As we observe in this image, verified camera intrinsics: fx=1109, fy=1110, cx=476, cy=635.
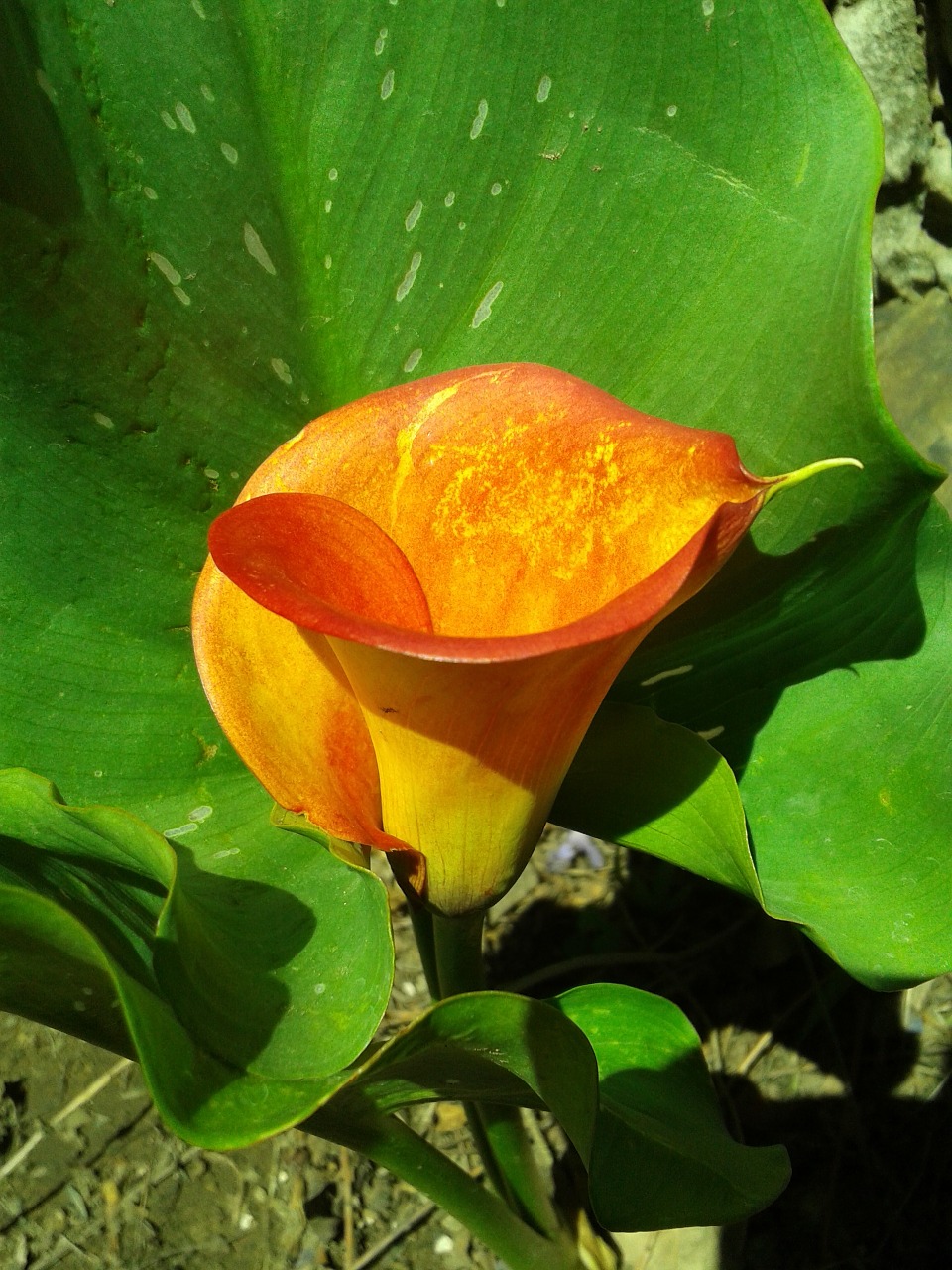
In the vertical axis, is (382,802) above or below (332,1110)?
above

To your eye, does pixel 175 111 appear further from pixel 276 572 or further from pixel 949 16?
pixel 949 16

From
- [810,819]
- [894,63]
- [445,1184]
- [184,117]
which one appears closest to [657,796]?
[810,819]

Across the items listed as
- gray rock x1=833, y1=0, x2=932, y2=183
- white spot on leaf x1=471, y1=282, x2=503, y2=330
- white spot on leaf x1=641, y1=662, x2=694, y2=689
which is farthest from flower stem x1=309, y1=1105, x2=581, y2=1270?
gray rock x1=833, y1=0, x2=932, y2=183

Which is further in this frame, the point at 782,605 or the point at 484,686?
the point at 782,605

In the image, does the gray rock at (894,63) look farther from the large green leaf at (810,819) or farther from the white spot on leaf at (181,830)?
the white spot on leaf at (181,830)

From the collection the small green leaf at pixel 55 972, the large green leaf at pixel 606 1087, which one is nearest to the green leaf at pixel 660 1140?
the large green leaf at pixel 606 1087

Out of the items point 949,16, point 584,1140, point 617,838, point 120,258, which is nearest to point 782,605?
point 617,838
